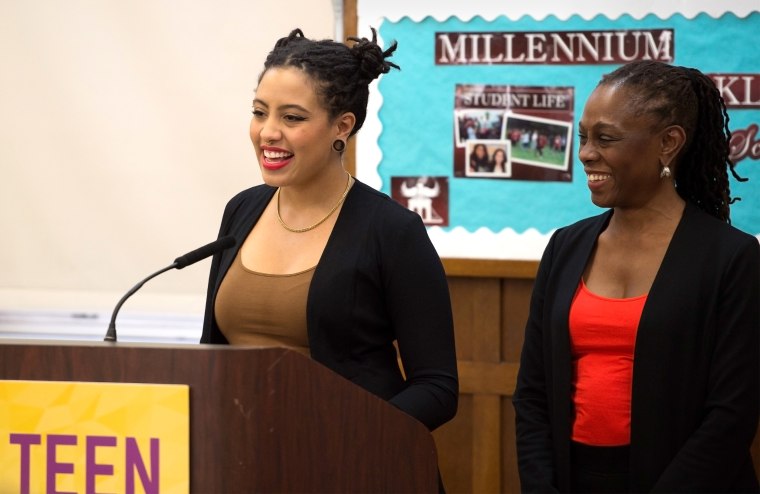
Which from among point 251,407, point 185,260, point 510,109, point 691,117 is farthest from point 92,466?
point 510,109

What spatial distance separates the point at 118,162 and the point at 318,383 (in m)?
2.19

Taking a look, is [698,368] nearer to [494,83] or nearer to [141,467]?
[141,467]

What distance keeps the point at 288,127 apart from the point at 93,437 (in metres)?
0.76

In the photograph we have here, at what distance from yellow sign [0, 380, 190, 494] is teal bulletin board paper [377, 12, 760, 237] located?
181 cm

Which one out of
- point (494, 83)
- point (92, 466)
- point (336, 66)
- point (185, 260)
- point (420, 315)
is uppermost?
point (494, 83)

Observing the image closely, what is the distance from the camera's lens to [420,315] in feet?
6.07

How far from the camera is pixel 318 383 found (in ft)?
4.48

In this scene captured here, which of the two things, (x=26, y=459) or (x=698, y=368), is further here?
(x=698, y=368)

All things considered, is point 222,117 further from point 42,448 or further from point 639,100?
point 42,448

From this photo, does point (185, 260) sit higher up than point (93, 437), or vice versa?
point (185, 260)

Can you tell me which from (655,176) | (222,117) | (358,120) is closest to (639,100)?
(655,176)

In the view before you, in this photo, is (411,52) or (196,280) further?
(196,280)

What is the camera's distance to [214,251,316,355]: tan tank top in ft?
6.03

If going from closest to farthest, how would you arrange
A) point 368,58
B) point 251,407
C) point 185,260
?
point 251,407, point 185,260, point 368,58
